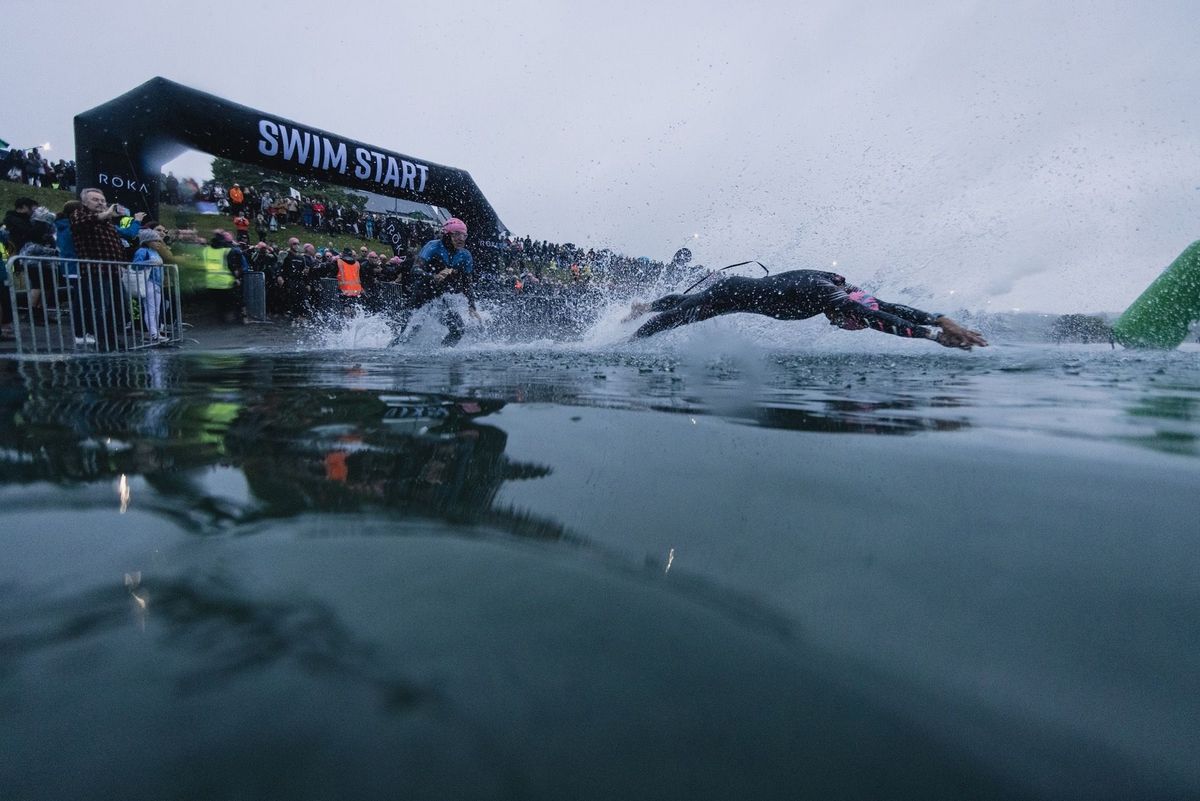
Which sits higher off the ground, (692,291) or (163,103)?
→ (163,103)

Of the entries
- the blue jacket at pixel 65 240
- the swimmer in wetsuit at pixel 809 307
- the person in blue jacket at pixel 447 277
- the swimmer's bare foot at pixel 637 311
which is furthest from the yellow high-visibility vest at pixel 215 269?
the swimmer in wetsuit at pixel 809 307

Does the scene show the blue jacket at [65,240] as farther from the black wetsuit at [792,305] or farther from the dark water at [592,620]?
the dark water at [592,620]

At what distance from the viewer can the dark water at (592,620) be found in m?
0.56

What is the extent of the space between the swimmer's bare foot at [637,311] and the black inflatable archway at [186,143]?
4944 mm

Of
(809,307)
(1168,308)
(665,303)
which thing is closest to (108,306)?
(665,303)

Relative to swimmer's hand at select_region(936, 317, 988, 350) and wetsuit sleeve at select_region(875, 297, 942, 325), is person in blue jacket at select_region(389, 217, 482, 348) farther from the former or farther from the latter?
swimmer's hand at select_region(936, 317, 988, 350)

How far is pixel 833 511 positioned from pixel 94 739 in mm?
1120

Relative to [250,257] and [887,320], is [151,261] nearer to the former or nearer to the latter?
[250,257]

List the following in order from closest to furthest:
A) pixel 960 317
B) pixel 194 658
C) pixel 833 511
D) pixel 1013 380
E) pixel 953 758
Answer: pixel 953 758, pixel 194 658, pixel 833 511, pixel 1013 380, pixel 960 317

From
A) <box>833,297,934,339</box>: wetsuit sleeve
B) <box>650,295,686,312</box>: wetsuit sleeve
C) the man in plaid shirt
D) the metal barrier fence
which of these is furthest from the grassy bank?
<box>833,297,934,339</box>: wetsuit sleeve

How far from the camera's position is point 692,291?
24.0ft

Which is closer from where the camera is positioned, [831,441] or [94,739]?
[94,739]

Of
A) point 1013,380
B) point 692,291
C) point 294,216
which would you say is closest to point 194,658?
point 1013,380

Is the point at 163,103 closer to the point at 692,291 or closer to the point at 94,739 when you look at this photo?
the point at 692,291
